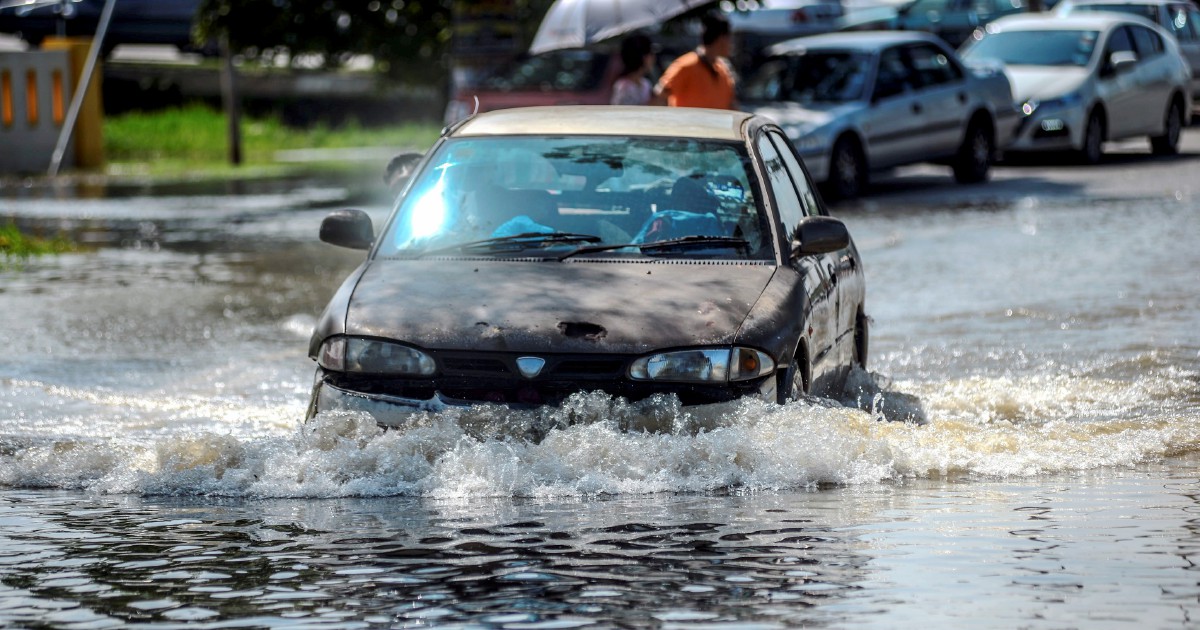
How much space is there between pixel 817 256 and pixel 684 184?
0.64 meters

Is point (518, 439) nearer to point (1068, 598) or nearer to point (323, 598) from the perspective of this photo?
point (323, 598)

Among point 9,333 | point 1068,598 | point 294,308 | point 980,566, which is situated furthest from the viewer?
point 294,308

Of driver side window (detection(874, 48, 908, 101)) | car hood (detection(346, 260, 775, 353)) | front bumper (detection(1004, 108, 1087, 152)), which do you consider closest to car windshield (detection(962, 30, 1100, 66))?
front bumper (detection(1004, 108, 1087, 152))

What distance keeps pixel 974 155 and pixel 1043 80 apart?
2.32 metres

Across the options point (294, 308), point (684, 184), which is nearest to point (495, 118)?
point (684, 184)

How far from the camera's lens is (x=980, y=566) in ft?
18.4

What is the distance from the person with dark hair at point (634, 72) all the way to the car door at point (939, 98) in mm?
6280

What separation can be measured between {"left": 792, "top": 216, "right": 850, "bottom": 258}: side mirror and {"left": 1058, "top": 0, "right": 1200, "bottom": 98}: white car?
22.4m

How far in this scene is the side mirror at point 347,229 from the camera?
8094 mm

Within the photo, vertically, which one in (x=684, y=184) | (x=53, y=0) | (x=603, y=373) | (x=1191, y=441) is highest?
(x=53, y=0)

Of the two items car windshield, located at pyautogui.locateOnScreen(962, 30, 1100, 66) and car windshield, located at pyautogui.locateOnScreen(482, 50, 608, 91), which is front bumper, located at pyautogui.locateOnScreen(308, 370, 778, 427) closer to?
car windshield, located at pyautogui.locateOnScreen(482, 50, 608, 91)

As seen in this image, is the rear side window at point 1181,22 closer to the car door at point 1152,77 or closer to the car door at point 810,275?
the car door at point 1152,77

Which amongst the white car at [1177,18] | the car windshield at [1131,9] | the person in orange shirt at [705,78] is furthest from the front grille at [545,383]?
the car windshield at [1131,9]

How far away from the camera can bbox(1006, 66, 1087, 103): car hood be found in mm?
22281
